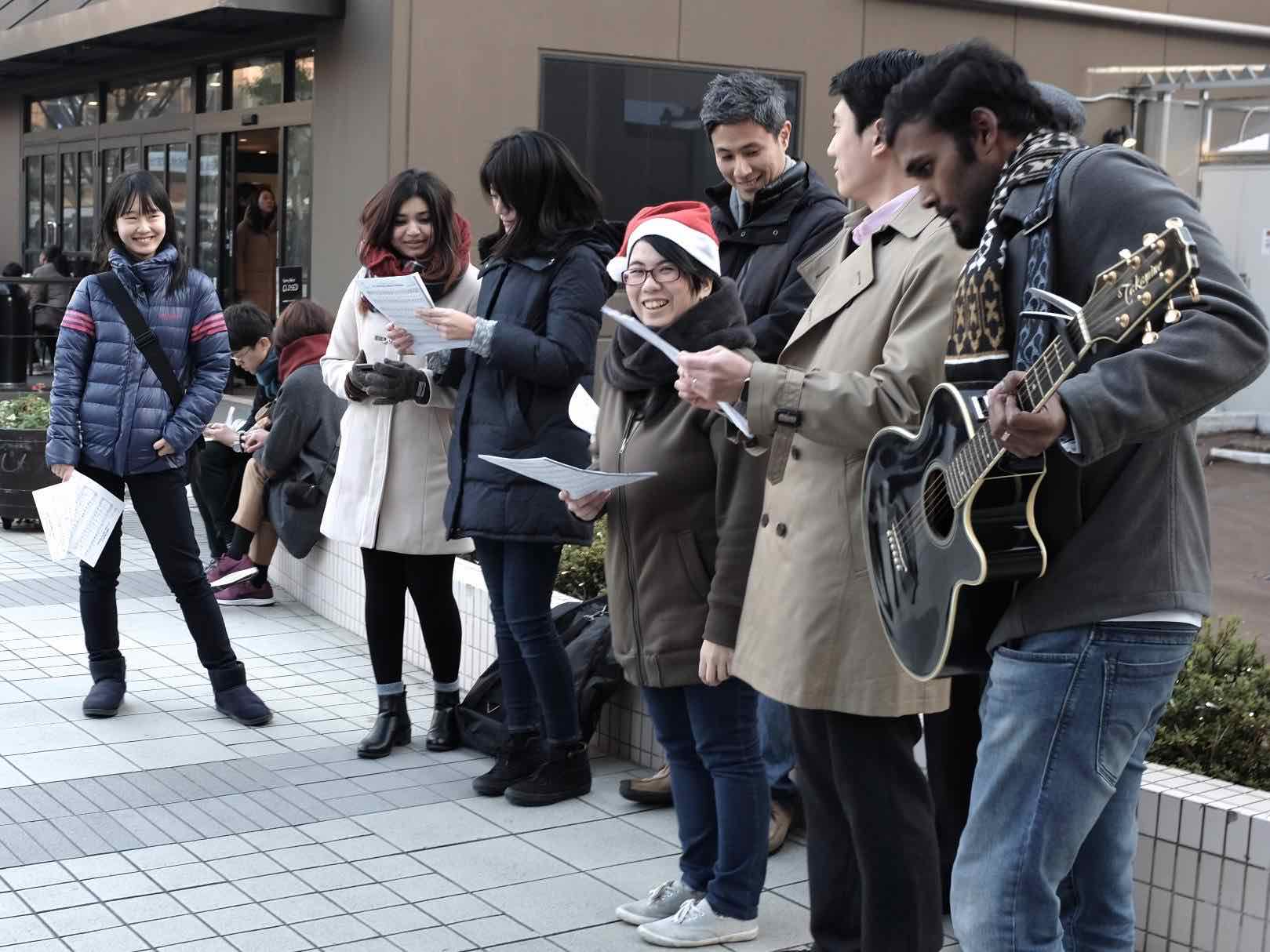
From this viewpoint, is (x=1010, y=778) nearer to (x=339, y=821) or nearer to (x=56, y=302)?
(x=339, y=821)

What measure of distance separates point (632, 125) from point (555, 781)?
9.98 metres

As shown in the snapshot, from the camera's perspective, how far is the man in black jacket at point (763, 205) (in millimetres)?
4559

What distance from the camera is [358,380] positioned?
5.36 meters

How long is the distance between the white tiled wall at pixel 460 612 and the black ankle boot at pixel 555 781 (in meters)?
0.28

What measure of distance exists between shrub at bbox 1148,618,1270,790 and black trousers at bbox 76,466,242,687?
3541 mm

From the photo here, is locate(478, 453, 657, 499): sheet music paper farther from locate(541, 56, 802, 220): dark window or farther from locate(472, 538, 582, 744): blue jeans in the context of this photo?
locate(541, 56, 802, 220): dark window

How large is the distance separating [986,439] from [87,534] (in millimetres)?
4263

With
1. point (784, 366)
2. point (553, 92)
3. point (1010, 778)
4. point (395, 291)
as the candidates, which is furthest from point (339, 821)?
point (553, 92)

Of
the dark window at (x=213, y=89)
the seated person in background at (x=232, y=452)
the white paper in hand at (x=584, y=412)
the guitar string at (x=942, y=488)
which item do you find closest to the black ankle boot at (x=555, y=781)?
the white paper in hand at (x=584, y=412)

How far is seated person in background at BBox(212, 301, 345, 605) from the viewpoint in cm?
783

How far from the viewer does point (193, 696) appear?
6.52 m

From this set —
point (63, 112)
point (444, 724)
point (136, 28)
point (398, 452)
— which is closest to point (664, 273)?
point (398, 452)

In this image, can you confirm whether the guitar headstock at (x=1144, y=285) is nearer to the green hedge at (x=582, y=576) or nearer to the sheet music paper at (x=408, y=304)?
the sheet music paper at (x=408, y=304)

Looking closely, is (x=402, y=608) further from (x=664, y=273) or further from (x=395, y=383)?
(x=664, y=273)
